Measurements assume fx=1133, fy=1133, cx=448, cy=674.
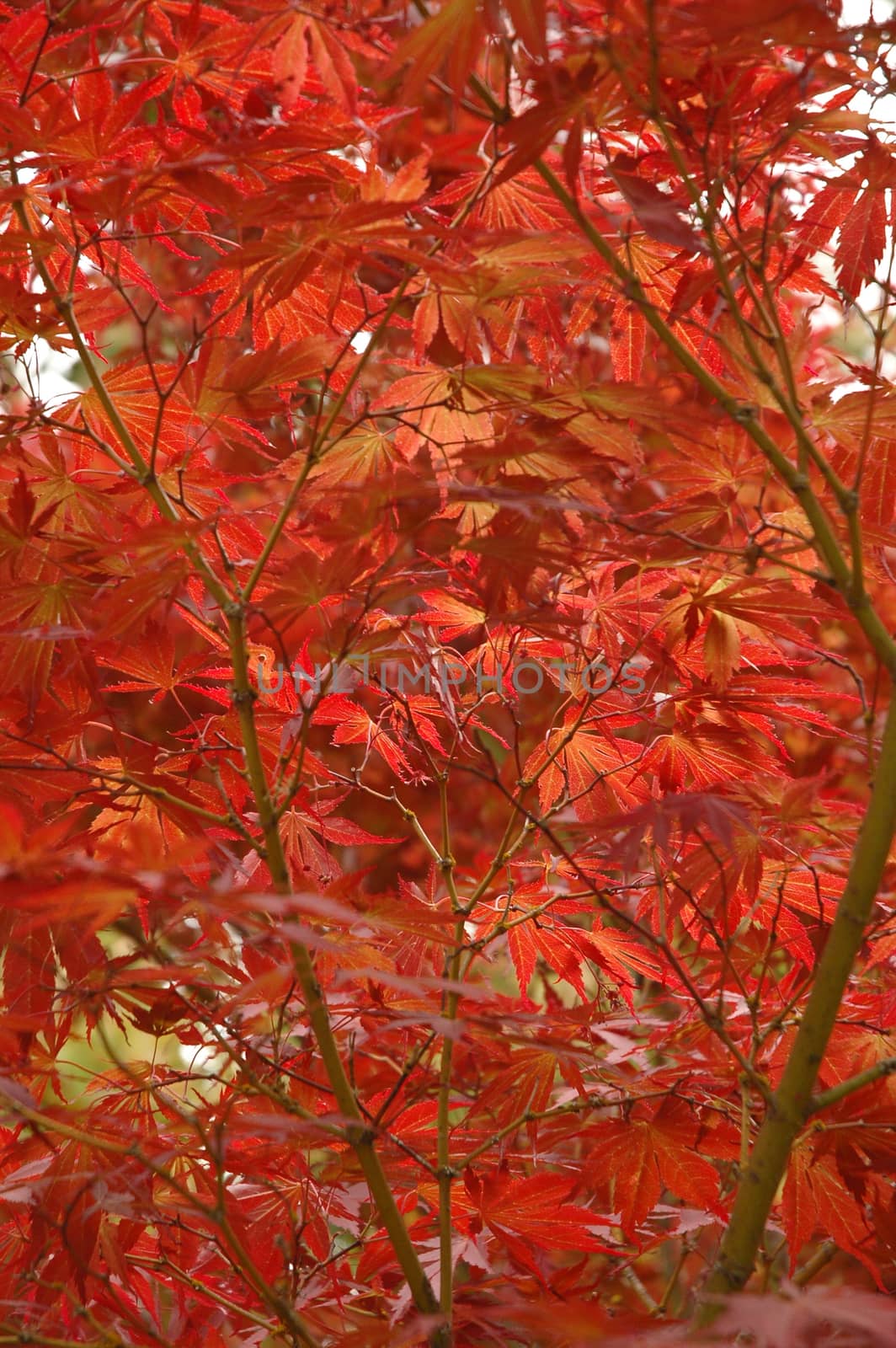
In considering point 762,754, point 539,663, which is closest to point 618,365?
point 539,663

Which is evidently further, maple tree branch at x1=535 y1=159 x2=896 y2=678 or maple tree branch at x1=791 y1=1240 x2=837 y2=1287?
maple tree branch at x1=791 y1=1240 x2=837 y2=1287

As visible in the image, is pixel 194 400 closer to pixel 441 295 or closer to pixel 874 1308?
pixel 441 295

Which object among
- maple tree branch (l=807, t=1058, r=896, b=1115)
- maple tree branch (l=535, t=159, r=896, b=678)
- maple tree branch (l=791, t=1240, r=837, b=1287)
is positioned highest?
maple tree branch (l=535, t=159, r=896, b=678)

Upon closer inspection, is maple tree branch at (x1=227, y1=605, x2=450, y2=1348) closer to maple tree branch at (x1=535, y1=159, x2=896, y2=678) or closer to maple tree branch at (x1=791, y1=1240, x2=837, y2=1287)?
maple tree branch at (x1=535, y1=159, x2=896, y2=678)

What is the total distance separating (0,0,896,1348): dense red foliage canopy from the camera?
31.6 inches

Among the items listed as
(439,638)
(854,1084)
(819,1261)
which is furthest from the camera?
(439,638)

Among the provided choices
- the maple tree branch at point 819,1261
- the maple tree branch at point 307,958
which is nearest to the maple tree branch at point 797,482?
the maple tree branch at point 307,958

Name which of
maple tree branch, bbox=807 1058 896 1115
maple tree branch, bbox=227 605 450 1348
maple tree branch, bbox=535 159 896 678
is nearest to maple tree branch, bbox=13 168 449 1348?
maple tree branch, bbox=227 605 450 1348

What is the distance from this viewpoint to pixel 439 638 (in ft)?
4.25

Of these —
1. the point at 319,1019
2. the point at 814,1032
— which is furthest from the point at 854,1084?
the point at 319,1019

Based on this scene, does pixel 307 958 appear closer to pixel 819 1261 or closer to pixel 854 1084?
pixel 854 1084

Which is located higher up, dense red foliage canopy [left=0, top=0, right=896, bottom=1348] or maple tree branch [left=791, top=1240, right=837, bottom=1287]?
dense red foliage canopy [left=0, top=0, right=896, bottom=1348]

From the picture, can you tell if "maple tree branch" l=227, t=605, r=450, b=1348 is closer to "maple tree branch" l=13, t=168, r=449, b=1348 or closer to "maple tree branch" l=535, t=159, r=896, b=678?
"maple tree branch" l=13, t=168, r=449, b=1348

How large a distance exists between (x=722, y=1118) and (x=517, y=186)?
93cm
